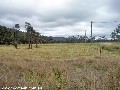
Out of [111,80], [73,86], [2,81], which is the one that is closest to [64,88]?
[73,86]

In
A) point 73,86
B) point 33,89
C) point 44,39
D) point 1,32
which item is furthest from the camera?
point 44,39

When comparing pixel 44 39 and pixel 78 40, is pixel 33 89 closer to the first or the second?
pixel 44 39

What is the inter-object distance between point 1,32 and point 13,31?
4.82 metres

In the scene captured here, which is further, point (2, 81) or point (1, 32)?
point (1, 32)

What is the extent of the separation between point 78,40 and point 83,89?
497 feet

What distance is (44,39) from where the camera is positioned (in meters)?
134

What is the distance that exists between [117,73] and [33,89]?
6.24 feet

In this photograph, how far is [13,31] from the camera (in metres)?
96.2

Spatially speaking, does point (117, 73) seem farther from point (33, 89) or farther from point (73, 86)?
point (33, 89)

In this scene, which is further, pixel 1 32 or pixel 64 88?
pixel 1 32

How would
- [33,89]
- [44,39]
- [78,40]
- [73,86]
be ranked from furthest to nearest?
[78,40] < [44,39] < [73,86] < [33,89]

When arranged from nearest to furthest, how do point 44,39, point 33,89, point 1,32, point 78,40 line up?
point 33,89, point 1,32, point 44,39, point 78,40

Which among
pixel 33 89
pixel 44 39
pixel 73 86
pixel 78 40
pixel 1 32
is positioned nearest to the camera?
pixel 33 89

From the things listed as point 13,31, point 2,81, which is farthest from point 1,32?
point 2,81
